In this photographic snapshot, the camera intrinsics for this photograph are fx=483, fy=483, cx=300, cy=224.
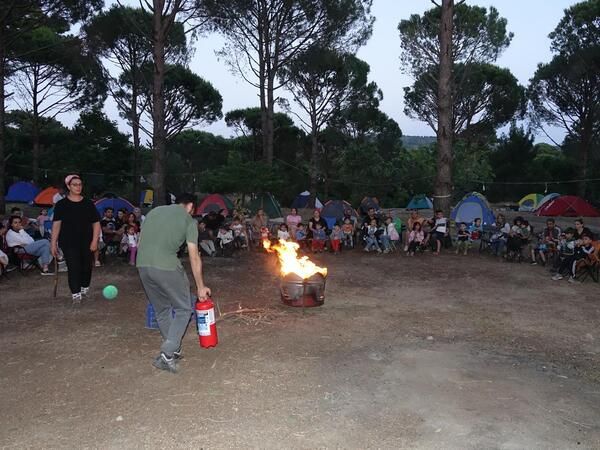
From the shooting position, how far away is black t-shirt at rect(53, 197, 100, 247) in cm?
624

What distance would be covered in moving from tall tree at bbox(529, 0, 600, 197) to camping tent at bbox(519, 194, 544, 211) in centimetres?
202

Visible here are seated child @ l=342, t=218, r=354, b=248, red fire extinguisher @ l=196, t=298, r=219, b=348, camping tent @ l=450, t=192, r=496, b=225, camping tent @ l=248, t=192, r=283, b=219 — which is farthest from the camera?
camping tent @ l=248, t=192, r=283, b=219

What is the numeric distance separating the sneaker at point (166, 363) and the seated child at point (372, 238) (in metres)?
8.03

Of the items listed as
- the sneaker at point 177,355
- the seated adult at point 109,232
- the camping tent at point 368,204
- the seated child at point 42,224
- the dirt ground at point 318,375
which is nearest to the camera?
the dirt ground at point 318,375

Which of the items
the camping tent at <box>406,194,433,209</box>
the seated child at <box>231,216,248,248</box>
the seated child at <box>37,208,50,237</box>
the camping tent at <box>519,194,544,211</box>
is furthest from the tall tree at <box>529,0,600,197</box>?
the seated child at <box>37,208,50,237</box>

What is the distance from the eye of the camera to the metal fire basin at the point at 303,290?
6.45 m

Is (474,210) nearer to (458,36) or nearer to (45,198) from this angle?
(458,36)

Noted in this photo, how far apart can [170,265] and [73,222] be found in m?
2.75

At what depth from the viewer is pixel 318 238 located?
11.6 m

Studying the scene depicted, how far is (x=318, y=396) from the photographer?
3859 millimetres

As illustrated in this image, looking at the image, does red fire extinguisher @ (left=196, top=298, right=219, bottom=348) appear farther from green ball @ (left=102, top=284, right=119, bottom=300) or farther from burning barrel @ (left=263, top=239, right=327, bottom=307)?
green ball @ (left=102, top=284, right=119, bottom=300)

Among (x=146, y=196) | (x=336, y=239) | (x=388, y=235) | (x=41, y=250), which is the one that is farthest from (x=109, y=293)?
(x=146, y=196)

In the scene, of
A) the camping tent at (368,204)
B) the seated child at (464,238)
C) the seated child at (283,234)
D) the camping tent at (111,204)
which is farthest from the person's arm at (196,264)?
the camping tent at (368,204)

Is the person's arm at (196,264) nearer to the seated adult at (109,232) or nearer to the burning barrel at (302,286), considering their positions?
the burning barrel at (302,286)
